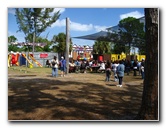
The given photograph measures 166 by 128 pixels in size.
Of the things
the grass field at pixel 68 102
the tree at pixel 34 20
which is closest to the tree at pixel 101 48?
the grass field at pixel 68 102

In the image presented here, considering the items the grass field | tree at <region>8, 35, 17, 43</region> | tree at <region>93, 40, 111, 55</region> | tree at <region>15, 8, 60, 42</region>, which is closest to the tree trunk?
the grass field

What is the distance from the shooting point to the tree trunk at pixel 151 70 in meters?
4.53

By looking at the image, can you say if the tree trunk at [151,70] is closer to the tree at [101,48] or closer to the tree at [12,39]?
the tree at [12,39]

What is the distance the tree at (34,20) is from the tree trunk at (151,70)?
77.4 inches

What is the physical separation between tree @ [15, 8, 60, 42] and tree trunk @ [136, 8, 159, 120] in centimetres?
197

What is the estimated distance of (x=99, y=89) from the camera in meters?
7.48

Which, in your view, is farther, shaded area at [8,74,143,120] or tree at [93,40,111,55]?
tree at [93,40,111,55]

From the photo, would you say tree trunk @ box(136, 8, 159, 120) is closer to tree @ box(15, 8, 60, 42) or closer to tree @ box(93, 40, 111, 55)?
tree @ box(15, 8, 60, 42)

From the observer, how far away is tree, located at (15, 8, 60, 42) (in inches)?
210

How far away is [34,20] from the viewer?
602cm
